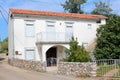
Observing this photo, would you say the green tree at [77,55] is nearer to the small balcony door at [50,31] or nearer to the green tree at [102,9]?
the small balcony door at [50,31]

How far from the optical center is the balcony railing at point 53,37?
2981 centimetres

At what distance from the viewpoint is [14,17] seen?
29.8m

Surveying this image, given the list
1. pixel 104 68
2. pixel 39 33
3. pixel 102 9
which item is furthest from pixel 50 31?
pixel 102 9

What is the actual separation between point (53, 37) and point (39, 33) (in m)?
1.80

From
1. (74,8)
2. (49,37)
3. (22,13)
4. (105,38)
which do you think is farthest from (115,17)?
(74,8)

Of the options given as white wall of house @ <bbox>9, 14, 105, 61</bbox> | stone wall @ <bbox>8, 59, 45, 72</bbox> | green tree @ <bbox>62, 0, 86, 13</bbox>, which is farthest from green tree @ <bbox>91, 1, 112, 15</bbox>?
stone wall @ <bbox>8, 59, 45, 72</bbox>

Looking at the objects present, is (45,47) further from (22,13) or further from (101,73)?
(101,73)

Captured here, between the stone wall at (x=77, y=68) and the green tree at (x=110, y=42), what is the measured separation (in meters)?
9.00

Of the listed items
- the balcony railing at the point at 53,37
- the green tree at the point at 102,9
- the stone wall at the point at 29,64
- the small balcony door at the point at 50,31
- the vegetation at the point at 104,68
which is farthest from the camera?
the green tree at the point at 102,9

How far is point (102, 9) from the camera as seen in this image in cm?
5188

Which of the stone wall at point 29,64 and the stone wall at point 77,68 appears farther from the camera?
the stone wall at point 29,64

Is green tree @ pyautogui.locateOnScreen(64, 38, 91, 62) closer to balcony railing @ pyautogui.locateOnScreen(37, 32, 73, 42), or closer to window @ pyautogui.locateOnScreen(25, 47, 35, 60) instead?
balcony railing @ pyautogui.locateOnScreen(37, 32, 73, 42)

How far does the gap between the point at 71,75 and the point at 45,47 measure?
34.0 ft

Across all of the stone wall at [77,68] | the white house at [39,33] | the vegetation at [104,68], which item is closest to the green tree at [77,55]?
the stone wall at [77,68]
